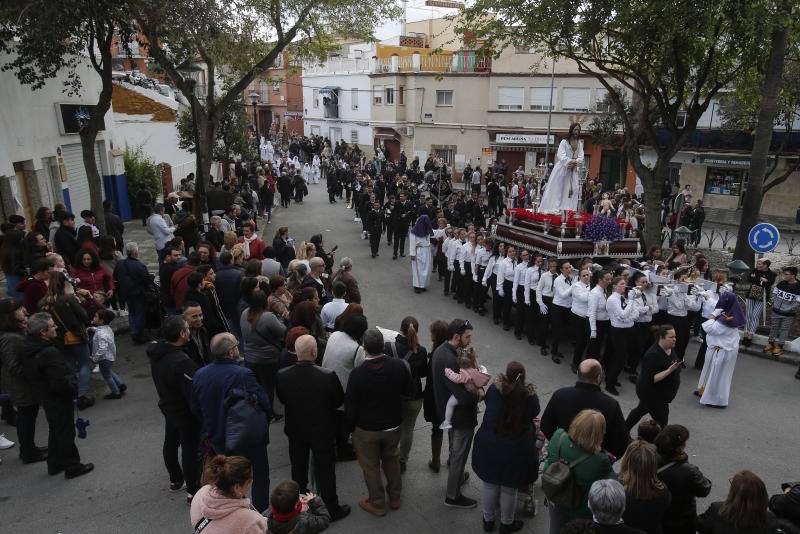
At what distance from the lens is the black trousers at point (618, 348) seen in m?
8.43

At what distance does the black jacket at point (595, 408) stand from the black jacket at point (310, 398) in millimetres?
1866

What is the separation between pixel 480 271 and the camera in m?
11.9

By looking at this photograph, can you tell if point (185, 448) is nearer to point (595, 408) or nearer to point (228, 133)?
point (595, 408)

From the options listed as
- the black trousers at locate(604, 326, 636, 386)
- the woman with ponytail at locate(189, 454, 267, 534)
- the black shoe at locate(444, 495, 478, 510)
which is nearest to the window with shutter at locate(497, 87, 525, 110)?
the black trousers at locate(604, 326, 636, 386)

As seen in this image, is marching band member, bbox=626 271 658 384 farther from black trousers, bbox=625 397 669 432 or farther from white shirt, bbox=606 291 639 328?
black trousers, bbox=625 397 669 432

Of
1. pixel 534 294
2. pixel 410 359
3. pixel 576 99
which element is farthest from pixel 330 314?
pixel 576 99

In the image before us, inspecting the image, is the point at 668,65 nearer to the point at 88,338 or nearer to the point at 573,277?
the point at 573,277

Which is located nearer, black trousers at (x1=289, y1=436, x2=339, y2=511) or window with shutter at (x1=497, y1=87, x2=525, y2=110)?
black trousers at (x1=289, y1=436, x2=339, y2=511)

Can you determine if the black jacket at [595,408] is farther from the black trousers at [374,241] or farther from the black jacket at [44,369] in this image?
the black trousers at [374,241]

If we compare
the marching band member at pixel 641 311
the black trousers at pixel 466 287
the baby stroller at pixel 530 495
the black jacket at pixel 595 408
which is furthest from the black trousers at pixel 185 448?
the black trousers at pixel 466 287

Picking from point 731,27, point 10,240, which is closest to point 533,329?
point 731,27

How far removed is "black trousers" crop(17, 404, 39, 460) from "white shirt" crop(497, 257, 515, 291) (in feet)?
24.6

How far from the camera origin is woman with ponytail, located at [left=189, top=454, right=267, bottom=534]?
3500 millimetres

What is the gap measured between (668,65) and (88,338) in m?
13.8
